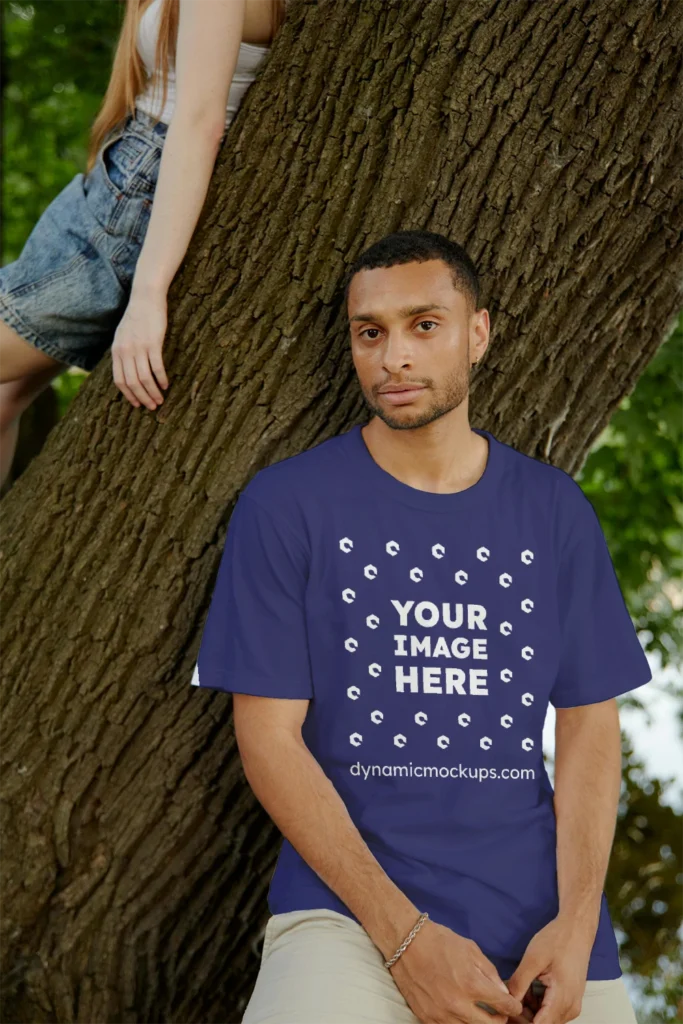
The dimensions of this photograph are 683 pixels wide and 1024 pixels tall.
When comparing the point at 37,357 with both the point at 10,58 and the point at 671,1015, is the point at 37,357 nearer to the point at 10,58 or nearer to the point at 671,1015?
the point at 671,1015

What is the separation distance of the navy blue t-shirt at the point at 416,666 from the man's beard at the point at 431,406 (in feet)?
0.41

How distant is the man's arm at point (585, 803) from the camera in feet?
7.93

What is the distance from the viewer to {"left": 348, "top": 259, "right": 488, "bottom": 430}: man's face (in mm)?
2523

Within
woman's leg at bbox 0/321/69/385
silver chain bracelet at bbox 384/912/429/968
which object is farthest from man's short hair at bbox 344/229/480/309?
silver chain bracelet at bbox 384/912/429/968

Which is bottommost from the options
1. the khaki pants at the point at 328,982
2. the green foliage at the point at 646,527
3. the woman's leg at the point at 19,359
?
the green foliage at the point at 646,527

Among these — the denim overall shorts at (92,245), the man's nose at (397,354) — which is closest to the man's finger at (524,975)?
the man's nose at (397,354)

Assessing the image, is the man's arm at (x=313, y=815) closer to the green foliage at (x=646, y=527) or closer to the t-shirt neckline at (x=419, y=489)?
the t-shirt neckline at (x=419, y=489)

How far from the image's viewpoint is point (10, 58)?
21.9ft

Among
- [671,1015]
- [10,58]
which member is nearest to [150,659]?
[671,1015]

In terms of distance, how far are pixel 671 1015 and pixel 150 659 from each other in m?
3.55

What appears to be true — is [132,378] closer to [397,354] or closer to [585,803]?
[397,354]

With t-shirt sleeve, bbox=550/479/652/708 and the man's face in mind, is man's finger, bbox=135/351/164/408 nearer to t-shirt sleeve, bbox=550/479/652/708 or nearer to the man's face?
the man's face

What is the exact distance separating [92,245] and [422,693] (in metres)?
1.46

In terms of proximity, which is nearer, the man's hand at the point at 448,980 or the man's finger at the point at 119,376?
the man's hand at the point at 448,980
